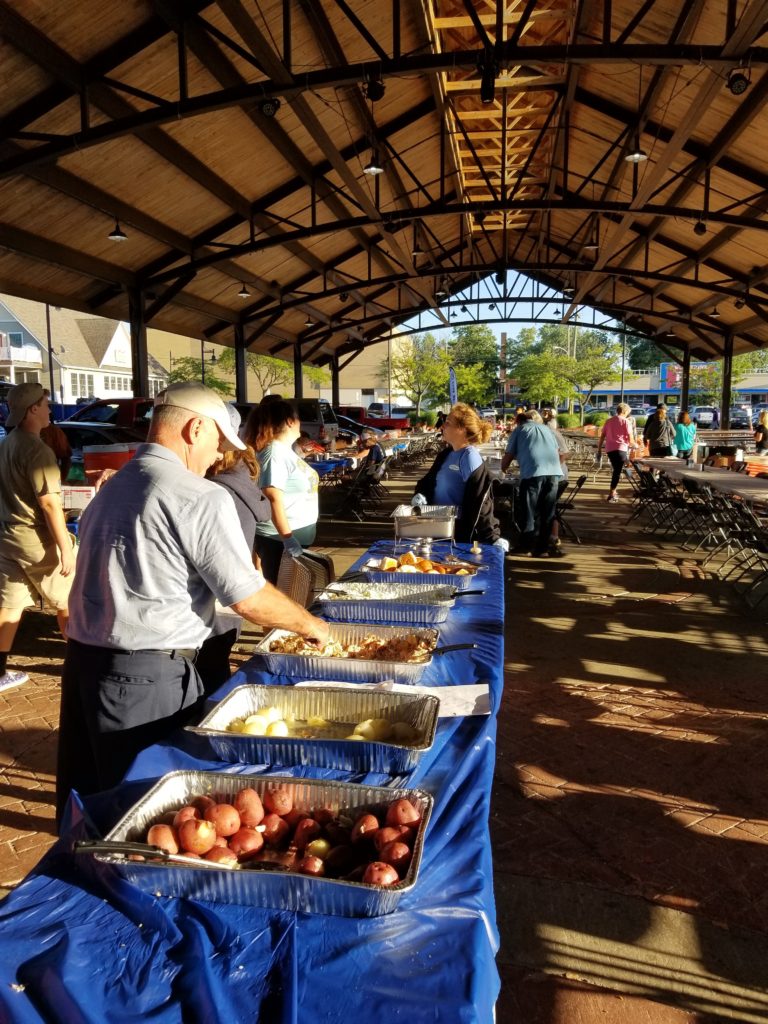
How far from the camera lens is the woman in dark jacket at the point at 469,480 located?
538 cm

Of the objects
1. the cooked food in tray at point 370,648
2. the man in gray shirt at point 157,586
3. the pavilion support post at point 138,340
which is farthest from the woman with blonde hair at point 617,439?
the man in gray shirt at point 157,586

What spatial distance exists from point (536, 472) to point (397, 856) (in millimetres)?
7288

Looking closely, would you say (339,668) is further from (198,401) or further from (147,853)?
(147,853)

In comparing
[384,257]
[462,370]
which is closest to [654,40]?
[384,257]

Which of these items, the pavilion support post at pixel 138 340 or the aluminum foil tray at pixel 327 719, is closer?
the aluminum foil tray at pixel 327 719

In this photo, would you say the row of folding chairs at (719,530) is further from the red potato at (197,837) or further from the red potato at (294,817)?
the red potato at (197,837)

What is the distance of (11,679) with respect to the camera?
4801 millimetres

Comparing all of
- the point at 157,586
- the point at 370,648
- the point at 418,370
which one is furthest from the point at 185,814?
the point at 418,370

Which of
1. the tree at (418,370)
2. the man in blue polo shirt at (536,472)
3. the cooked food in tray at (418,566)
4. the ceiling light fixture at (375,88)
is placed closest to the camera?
the cooked food in tray at (418,566)

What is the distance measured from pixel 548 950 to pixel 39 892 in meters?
1.78

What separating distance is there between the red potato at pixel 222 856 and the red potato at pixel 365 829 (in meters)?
0.24

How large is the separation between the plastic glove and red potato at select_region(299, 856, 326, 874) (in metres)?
2.97

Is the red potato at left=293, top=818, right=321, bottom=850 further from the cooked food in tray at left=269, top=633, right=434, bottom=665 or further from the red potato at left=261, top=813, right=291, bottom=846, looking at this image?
the cooked food in tray at left=269, top=633, right=434, bottom=665

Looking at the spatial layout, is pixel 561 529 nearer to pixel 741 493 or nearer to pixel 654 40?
pixel 741 493
